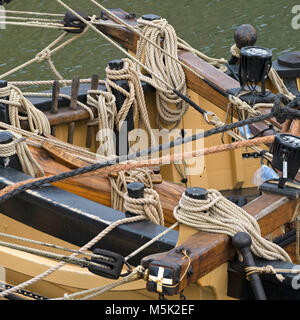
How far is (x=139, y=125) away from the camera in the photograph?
17.4 feet

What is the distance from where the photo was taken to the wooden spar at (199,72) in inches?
197

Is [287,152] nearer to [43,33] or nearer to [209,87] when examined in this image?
[209,87]

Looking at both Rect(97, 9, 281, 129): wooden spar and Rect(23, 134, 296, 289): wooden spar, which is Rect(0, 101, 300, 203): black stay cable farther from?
Rect(97, 9, 281, 129): wooden spar

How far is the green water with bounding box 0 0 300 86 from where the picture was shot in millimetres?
9648

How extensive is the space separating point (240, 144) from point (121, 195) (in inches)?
29.6

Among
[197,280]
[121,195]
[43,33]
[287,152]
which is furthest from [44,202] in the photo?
[43,33]

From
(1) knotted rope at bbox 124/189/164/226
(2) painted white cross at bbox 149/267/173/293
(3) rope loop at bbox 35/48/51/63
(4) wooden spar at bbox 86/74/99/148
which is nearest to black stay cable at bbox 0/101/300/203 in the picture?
(1) knotted rope at bbox 124/189/164/226

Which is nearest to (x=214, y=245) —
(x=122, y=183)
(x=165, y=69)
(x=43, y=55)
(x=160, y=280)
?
(x=160, y=280)

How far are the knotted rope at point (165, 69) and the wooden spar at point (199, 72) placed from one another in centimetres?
9

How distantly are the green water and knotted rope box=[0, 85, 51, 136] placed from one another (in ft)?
15.5

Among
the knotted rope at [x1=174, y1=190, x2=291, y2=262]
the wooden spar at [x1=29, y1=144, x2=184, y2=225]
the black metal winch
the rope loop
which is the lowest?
the wooden spar at [x1=29, y1=144, x2=184, y2=225]

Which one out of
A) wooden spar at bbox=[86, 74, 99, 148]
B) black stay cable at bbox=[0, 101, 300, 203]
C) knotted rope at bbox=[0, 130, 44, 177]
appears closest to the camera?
black stay cable at bbox=[0, 101, 300, 203]

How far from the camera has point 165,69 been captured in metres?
5.38
